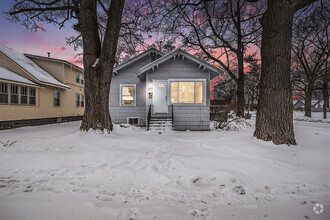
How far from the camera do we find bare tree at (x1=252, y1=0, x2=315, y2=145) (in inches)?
167

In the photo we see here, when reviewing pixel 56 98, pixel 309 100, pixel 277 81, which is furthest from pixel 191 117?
pixel 309 100

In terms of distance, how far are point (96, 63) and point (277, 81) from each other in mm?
6356

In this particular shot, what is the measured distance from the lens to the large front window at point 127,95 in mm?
12027

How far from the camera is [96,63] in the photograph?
19.7ft

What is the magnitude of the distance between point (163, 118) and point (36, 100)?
33.1ft

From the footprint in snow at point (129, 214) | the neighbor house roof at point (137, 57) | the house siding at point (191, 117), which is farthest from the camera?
the neighbor house roof at point (137, 57)

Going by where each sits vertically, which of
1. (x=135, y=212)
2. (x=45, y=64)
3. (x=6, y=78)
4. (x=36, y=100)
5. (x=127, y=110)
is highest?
(x=45, y=64)

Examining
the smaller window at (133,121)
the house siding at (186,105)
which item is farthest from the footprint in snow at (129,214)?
the smaller window at (133,121)

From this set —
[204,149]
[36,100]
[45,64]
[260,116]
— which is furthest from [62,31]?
[260,116]

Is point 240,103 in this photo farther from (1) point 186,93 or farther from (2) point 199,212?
(2) point 199,212

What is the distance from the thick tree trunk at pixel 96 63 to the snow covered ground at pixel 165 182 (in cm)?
173

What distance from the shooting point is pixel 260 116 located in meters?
4.57

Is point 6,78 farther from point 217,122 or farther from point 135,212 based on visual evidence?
point 217,122

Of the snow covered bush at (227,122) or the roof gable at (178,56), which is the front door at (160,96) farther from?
the snow covered bush at (227,122)
